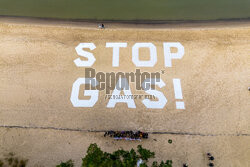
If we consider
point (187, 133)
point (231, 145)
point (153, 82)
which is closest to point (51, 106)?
point (153, 82)

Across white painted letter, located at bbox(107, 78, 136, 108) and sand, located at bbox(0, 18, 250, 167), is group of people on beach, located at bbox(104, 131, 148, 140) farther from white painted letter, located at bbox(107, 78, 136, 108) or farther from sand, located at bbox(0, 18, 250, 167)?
white painted letter, located at bbox(107, 78, 136, 108)

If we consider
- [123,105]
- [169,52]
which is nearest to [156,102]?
[123,105]

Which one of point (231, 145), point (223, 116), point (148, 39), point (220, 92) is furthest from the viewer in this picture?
point (148, 39)

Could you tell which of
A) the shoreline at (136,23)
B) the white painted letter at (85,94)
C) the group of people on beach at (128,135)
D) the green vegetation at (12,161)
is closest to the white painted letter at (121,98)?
the white painted letter at (85,94)

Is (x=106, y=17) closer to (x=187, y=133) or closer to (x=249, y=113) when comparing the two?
(x=187, y=133)
